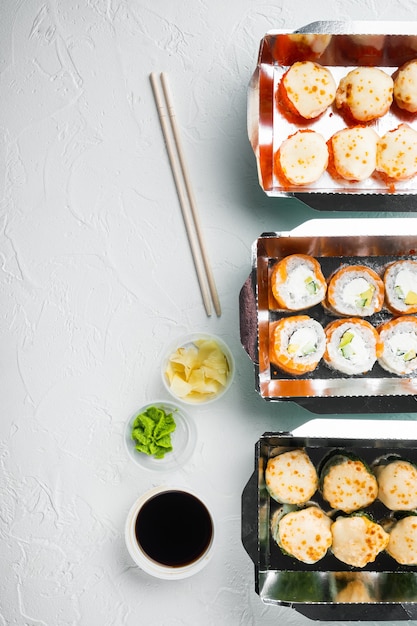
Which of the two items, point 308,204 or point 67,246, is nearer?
point 308,204

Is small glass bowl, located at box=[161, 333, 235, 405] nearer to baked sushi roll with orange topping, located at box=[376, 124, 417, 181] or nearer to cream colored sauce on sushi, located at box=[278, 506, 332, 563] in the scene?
cream colored sauce on sushi, located at box=[278, 506, 332, 563]

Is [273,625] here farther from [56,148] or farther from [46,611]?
[56,148]

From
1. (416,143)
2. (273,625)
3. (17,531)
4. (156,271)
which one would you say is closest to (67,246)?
(156,271)

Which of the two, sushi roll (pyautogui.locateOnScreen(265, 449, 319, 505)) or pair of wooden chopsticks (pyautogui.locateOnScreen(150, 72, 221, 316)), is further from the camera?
pair of wooden chopsticks (pyautogui.locateOnScreen(150, 72, 221, 316))

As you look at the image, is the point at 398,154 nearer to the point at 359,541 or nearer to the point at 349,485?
the point at 349,485

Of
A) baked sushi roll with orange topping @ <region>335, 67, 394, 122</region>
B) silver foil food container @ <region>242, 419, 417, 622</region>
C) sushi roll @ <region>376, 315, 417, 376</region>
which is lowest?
silver foil food container @ <region>242, 419, 417, 622</region>

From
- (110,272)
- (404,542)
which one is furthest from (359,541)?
(110,272)

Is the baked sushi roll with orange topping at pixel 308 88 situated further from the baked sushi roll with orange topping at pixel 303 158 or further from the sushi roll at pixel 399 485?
the sushi roll at pixel 399 485

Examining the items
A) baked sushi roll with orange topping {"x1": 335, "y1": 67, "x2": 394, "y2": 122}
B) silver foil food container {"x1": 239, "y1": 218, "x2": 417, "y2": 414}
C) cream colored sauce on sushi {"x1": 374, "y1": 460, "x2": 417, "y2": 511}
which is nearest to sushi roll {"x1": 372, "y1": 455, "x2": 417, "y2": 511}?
cream colored sauce on sushi {"x1": 374, "y1": 460, "x2": 417, "y2": 511}
